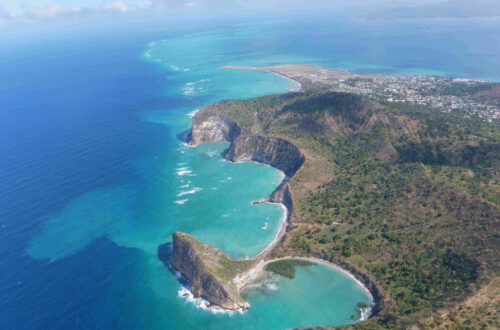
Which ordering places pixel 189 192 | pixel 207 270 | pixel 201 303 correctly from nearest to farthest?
pixel 201 303
pixel 207 270
pixel 189 192

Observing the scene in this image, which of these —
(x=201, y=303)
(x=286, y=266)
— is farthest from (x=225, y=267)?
(x=286, y=266)

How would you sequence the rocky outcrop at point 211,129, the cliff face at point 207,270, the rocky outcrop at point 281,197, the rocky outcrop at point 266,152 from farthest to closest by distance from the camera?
the rocky outcrop at point 211,129, the rocky outcrop at point 266,152, the rocky outcrop at point 281,197, the cliff face at point 207,270

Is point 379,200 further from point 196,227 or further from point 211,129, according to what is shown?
point 211,129

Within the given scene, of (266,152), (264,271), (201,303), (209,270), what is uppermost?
(266,152)

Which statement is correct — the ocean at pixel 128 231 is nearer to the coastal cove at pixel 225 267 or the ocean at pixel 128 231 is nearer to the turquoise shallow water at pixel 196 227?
the turquoise shallow water at pixel 196 227

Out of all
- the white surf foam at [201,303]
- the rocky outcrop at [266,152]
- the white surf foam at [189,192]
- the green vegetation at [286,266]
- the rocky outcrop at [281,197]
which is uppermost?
the rocky outcrop at [266,152]

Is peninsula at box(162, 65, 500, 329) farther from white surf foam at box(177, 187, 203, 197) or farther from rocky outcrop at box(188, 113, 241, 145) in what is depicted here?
white surf foam at box(177, 187, 203, 197)

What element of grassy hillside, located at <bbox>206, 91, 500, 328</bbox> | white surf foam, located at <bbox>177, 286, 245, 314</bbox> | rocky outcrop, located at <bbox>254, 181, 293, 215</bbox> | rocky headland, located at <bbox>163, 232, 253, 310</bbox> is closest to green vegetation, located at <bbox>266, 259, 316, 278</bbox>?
grassy hillside, located at <bbox>206, 91, 500, 328</bbox>

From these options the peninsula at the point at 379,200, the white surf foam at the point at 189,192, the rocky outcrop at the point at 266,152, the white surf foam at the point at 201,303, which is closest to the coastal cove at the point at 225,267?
the peninsula at the point at 379,200
